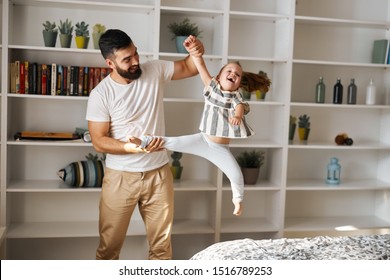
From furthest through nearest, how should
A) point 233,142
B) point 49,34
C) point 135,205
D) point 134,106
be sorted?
point 233,142
point 49,34
point 135,205
point 134,106

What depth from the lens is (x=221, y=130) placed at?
2.45 m

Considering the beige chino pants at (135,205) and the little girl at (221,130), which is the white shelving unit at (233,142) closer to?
the beige chino pants at (135,205)

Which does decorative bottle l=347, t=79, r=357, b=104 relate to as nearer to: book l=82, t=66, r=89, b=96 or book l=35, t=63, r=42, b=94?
book l=82, t=66, r=89, b=96

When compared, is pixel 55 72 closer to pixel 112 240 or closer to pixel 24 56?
pixel 24 56

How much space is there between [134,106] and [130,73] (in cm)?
20

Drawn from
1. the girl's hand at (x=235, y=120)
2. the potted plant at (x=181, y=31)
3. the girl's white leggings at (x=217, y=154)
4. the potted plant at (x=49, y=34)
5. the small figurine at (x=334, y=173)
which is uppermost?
the potted plant at (x=181, y=31)

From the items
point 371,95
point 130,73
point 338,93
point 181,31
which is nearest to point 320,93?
point 338,93

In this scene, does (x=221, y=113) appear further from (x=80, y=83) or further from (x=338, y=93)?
(x=338, y=93)

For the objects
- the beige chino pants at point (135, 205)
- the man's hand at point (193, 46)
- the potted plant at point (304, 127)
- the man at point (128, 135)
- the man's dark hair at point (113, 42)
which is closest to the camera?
the man's hand at point (193, 46)

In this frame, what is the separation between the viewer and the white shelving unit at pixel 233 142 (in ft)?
13.3

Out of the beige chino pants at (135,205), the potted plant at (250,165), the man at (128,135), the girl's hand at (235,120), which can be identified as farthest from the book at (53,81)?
the girl's hand at (235,120)

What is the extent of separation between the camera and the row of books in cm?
388

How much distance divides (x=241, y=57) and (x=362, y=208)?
1.73 meters

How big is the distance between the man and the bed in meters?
0.78
